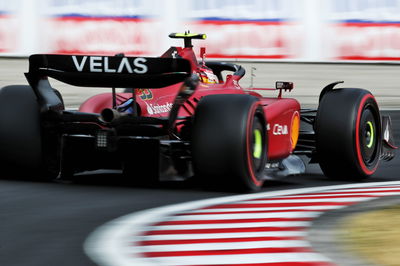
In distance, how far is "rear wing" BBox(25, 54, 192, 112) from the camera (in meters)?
8.16

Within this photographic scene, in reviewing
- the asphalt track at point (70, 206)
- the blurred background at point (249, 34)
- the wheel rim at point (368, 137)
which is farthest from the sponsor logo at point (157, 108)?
the blurred background at point (249, 34)

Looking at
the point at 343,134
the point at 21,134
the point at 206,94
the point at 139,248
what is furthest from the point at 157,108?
the point at 139,248

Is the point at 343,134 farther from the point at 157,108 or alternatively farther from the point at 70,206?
the point at 70,206

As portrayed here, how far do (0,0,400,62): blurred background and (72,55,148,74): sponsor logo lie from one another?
11080mm

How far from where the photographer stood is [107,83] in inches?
328

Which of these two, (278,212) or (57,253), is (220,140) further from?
(57,253)

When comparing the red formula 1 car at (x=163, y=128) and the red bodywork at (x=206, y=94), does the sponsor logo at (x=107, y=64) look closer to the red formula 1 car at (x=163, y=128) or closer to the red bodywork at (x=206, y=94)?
the red formula 1 car at (x=163, y=128)

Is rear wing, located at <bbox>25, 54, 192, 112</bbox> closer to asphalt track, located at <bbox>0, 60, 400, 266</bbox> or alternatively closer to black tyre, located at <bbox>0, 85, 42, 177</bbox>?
black tyre, located at <bbox>0, 85, 42, 177</bbox>

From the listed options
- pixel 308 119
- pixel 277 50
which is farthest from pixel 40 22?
pixel 308 119

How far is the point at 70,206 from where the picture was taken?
23.8ft

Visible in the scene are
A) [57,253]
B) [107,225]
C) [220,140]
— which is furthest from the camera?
[220,140]

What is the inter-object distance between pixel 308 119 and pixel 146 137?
7.66ft

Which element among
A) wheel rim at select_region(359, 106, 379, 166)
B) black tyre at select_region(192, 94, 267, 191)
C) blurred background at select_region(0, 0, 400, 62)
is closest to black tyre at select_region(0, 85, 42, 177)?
black tyre at select_region(192, 94, 267, 191)

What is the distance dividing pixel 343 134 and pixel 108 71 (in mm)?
2304
